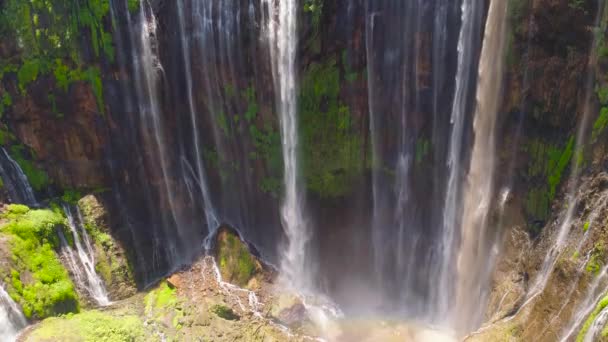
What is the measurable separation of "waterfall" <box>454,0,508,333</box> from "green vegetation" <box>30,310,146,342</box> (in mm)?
9197

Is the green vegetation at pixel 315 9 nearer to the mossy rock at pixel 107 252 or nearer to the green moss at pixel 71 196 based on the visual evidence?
the mossy rock at pixel 107 252

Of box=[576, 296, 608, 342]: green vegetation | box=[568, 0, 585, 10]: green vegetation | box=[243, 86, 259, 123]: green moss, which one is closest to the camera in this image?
box=[576, 296, 608, 342]: green vegetation

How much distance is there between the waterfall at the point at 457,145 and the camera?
13.4 meters

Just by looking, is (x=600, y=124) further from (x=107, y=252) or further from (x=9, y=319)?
(x=9, y=319)

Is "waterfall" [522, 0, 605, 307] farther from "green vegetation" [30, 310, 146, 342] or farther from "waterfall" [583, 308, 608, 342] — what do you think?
"green vegetation" [30, 310, 146, 342]

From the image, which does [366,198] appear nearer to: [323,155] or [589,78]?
[323,155]

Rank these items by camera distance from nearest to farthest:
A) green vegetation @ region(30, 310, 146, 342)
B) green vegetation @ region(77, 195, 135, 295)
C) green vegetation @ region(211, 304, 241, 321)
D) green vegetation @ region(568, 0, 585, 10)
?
green vegetation @ region(568, 0, 585, 10), green vegetation @ region(30, 310, 146, 342), green vegetation @ region(211, 304, 241, 321), green vegetation @ region(77, 195, 135, 295)

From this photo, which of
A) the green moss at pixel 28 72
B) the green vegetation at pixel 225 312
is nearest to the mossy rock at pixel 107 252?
the green vegetation at pixel 225 312

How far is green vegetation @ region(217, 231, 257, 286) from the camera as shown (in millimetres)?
14697

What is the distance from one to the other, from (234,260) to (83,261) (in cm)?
447

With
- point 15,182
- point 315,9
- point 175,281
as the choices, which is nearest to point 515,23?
point 315,9

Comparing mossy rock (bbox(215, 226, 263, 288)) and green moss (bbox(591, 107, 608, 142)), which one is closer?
green moss (bbox(591, 107, 608, 142))

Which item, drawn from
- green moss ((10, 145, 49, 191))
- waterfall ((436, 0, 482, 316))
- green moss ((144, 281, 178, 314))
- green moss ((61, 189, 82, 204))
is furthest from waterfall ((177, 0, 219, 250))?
waterfall ((436, 0, 482, 316))

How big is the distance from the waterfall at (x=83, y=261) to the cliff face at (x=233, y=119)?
109 centimetres
